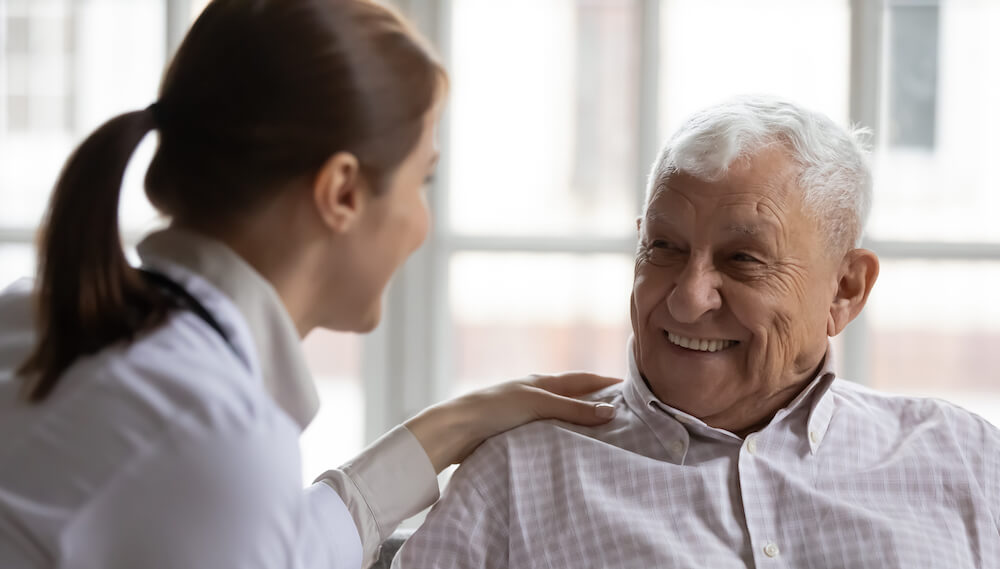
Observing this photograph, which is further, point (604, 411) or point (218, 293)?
point (604, 411)

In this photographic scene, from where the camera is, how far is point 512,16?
2.93 metres

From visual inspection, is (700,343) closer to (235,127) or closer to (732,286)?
(732,286)

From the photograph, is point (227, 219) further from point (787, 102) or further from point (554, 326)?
point (554, 326)

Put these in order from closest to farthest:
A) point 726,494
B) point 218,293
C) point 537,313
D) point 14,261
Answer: point 218,293
point 726,494
point 537,313
point 14,261

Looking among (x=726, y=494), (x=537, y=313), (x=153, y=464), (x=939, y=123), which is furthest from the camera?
(x=537, y=313)

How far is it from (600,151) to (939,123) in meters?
1.01

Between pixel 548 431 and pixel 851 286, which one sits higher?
pixel 851 286

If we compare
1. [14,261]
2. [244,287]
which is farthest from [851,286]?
[14,261]

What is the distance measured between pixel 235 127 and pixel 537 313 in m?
1.97

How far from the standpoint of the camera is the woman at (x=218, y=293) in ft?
3.06

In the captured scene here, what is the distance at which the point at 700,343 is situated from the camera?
166 cm

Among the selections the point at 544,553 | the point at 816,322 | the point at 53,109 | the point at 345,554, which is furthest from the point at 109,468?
the point at 53,109

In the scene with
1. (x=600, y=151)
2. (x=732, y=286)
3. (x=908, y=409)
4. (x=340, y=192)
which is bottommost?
(x=908, y=409)

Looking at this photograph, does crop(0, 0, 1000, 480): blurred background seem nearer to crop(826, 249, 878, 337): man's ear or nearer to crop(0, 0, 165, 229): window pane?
crop(0, 0, 165, 229): window pane
